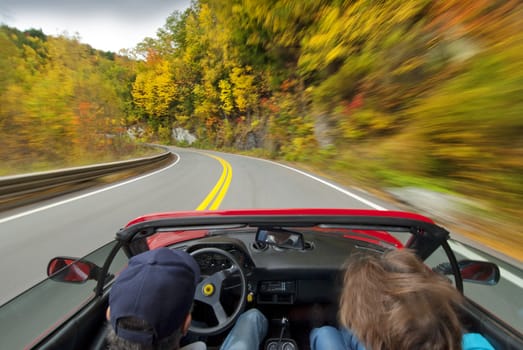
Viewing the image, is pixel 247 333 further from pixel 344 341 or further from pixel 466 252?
pixel 466 252

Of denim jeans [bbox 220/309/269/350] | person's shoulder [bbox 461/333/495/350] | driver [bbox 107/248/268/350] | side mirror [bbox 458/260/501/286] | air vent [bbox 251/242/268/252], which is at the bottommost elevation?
denim jeans [bbox 220/309/269/350]

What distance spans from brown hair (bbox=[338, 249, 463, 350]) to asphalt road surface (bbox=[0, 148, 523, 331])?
4.59 feet

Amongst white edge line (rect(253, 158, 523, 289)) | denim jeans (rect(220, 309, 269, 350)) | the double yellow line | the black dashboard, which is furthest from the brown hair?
the double yellow line

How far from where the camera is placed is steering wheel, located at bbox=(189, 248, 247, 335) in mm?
2135

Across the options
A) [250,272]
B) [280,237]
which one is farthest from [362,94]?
[280,237]

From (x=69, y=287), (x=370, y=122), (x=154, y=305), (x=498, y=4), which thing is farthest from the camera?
(x=370, y=122)

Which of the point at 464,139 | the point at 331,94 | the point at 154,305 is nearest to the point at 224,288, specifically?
the point at 154,305

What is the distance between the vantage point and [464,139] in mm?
5738

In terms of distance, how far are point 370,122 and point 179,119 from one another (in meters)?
42.3

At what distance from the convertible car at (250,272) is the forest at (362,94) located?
3.40m

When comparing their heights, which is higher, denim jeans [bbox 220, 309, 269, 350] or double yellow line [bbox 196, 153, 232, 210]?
denim jeans [bbox 220, 309, 269, 350]

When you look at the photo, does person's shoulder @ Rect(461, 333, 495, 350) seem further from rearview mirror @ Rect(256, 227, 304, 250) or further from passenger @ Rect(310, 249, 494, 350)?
rearview mirror @ Rect(256, 227, 304, 250)

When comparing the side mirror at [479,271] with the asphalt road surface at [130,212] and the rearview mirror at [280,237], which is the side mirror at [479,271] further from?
the rearview mirror at [280,237]

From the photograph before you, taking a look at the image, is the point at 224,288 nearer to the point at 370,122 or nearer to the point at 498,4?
the point at 498,4
